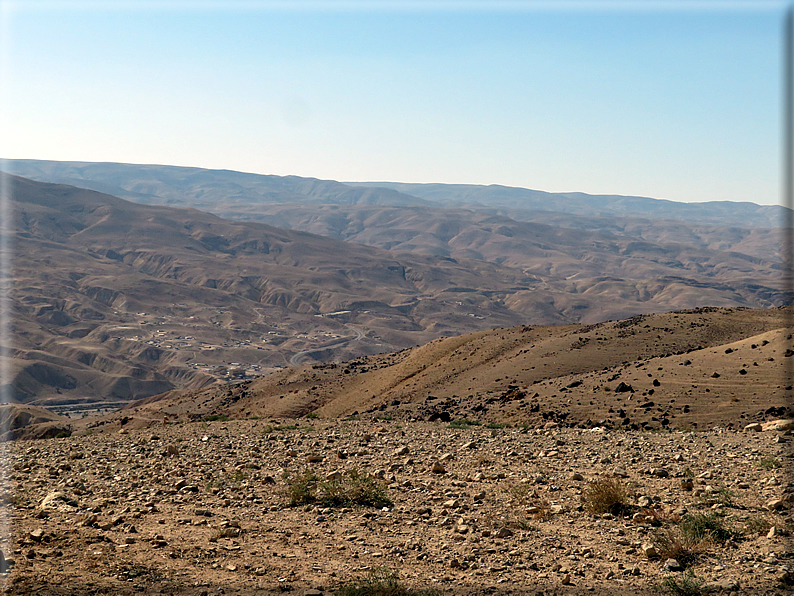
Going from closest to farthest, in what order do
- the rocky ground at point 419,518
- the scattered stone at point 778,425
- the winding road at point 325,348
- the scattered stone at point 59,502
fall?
the rocky ground at point 419,518 → the scattered stone at point 59,502 → the scattered stone at point 778,425 → the winding road at point 325,348

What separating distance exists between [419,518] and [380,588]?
2.56 metres

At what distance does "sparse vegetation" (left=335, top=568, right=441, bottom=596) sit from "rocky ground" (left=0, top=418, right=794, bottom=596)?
0.27 m

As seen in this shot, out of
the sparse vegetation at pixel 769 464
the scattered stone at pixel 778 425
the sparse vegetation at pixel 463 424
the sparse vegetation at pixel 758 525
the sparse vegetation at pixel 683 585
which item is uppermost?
the sparse vegetation at pixel 758 525

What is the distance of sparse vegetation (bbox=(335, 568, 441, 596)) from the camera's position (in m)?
7.00

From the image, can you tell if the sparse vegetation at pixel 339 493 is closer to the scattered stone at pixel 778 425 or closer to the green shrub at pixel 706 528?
the green shrub at pixel 706 528

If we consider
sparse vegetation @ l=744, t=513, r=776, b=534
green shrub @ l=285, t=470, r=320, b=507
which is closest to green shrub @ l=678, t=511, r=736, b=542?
sparse vegetation @ l=744, t=513, r=776, b=534

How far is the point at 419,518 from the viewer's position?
9531mm

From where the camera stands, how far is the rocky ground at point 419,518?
24.6 ft

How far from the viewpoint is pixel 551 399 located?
21359 mm

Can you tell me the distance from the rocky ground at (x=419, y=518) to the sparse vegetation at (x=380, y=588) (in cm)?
27

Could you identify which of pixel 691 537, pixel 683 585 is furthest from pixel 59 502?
pixel 691 537

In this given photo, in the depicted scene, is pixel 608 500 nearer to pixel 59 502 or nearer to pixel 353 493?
pixel 353 493

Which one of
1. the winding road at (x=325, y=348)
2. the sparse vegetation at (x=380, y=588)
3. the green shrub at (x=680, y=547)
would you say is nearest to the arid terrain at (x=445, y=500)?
the green shrub at (x=680, y=547)

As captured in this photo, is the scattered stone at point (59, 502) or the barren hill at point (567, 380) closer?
the scattered stone at point (59, 502)
